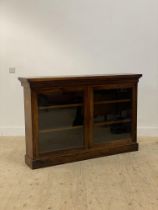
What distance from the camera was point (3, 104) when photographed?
16.4 ft

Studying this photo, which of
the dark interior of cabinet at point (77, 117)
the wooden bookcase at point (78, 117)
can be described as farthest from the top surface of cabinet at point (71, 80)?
the dark interior of cabinet at point (77, 117)

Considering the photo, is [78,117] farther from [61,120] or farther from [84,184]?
[84,184]

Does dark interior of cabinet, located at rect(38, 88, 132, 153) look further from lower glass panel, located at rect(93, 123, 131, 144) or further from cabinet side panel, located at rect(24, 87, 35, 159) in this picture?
cabinet side panel, located at rect(24, 87, 35, 159)

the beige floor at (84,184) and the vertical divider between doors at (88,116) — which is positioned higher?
the vertical divider between doors at (88,116)

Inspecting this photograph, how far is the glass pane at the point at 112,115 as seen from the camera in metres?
3.96

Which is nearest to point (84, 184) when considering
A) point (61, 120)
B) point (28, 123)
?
point (61, 120)

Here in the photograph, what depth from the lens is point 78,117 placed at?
386cm

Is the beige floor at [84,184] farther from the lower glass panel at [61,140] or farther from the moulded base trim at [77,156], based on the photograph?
the lower glass panel at [61,140]

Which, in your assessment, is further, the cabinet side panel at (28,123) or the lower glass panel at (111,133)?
the lower glass panel at (111,133)

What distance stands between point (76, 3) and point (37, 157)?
2.55 metres

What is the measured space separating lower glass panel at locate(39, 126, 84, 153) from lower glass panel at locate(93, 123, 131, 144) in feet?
0.75

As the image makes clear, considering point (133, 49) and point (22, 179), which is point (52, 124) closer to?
point (22, 179)

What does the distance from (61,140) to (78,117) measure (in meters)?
0.36

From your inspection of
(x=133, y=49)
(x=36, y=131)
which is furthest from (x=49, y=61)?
(x=36, y=131)
